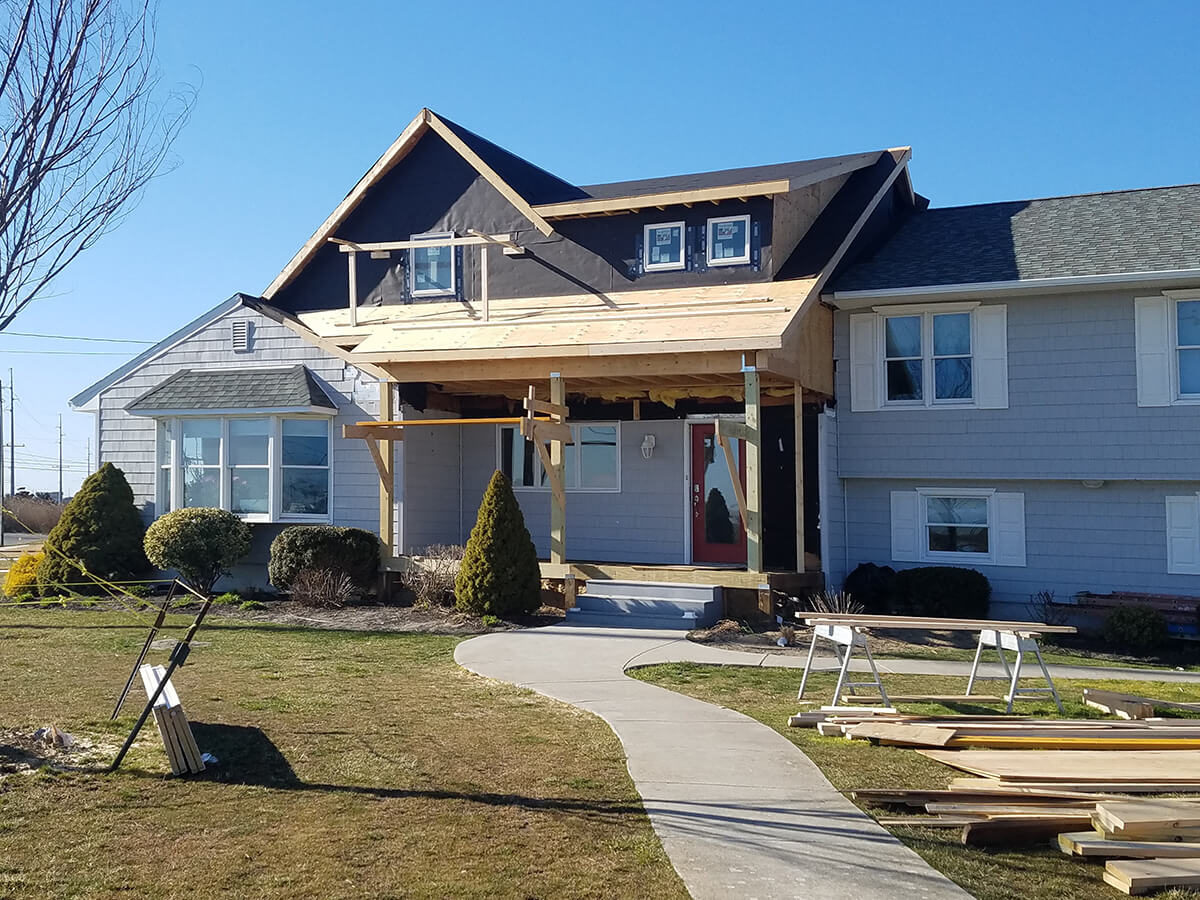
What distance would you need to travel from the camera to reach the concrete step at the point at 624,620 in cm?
1485

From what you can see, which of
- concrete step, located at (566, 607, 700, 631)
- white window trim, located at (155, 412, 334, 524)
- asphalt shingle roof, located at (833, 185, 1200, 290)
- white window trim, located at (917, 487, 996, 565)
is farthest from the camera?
white window trim, located at (155, 412, 334, 524)

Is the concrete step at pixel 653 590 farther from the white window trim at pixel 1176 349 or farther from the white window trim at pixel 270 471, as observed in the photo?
the white window trim at pixel 1176 349

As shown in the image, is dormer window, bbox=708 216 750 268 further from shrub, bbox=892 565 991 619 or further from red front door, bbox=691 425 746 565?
shrub, bbox=892 565 991 619

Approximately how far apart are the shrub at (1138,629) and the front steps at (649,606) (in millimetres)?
4897

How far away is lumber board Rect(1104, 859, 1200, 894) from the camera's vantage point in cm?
527

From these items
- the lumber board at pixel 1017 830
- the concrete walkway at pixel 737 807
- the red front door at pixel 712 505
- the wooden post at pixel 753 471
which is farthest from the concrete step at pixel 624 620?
the lumber board at pixel 1017 830

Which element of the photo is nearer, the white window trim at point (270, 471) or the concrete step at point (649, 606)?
the concrete step at point (649, 606)

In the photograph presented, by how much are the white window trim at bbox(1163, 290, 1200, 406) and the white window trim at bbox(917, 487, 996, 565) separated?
2697 millimetres

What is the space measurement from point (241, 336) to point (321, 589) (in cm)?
540

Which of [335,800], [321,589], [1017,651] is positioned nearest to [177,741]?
[335,800]

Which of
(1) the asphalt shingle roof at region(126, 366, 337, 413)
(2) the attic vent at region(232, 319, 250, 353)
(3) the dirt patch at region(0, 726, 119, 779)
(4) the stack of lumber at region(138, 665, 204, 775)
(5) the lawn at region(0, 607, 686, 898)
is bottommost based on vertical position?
(5) the lawn at region(0, 607, 686, 898)

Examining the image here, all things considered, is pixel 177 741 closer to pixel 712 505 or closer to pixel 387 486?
pixel 387 486

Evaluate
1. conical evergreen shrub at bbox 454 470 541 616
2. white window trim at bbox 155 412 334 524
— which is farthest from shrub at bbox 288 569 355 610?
conical evergreen shrub at bbox 454 470 541 616

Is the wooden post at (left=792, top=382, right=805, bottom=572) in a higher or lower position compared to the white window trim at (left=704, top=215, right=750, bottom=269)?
lower
